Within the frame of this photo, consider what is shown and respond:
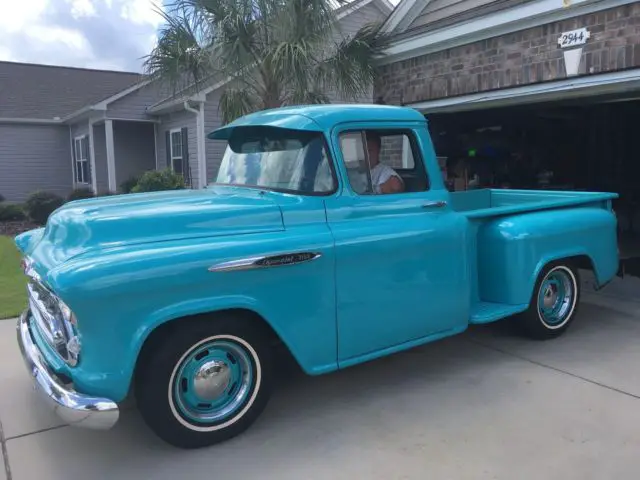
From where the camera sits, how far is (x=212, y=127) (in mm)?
15945

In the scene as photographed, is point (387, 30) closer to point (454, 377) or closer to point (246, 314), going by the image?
point (454, 377)

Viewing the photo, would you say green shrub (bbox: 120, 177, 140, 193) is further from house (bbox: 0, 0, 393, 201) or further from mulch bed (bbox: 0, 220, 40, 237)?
mulch bed (bbox: 0, 220, 40, 237)

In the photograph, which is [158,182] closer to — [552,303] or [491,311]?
[552,303]

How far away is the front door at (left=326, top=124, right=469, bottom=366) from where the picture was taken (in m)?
3.80

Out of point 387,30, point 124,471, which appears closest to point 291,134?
point 124,471

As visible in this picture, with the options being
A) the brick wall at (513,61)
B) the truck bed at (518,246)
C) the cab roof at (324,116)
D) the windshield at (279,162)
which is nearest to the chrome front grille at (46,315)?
the windshield at (279,162)

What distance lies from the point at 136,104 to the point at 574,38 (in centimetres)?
1514

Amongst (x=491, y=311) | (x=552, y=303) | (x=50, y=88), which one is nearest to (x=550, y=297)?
(x=552, y=303)

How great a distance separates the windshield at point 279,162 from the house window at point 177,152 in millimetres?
13930

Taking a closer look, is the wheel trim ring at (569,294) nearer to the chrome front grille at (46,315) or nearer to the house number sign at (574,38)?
the house number sign at (574,38)

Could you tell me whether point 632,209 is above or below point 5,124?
below

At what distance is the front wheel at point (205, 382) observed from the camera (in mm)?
3217

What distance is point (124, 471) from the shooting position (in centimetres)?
326

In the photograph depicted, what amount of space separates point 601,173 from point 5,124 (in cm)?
2071
